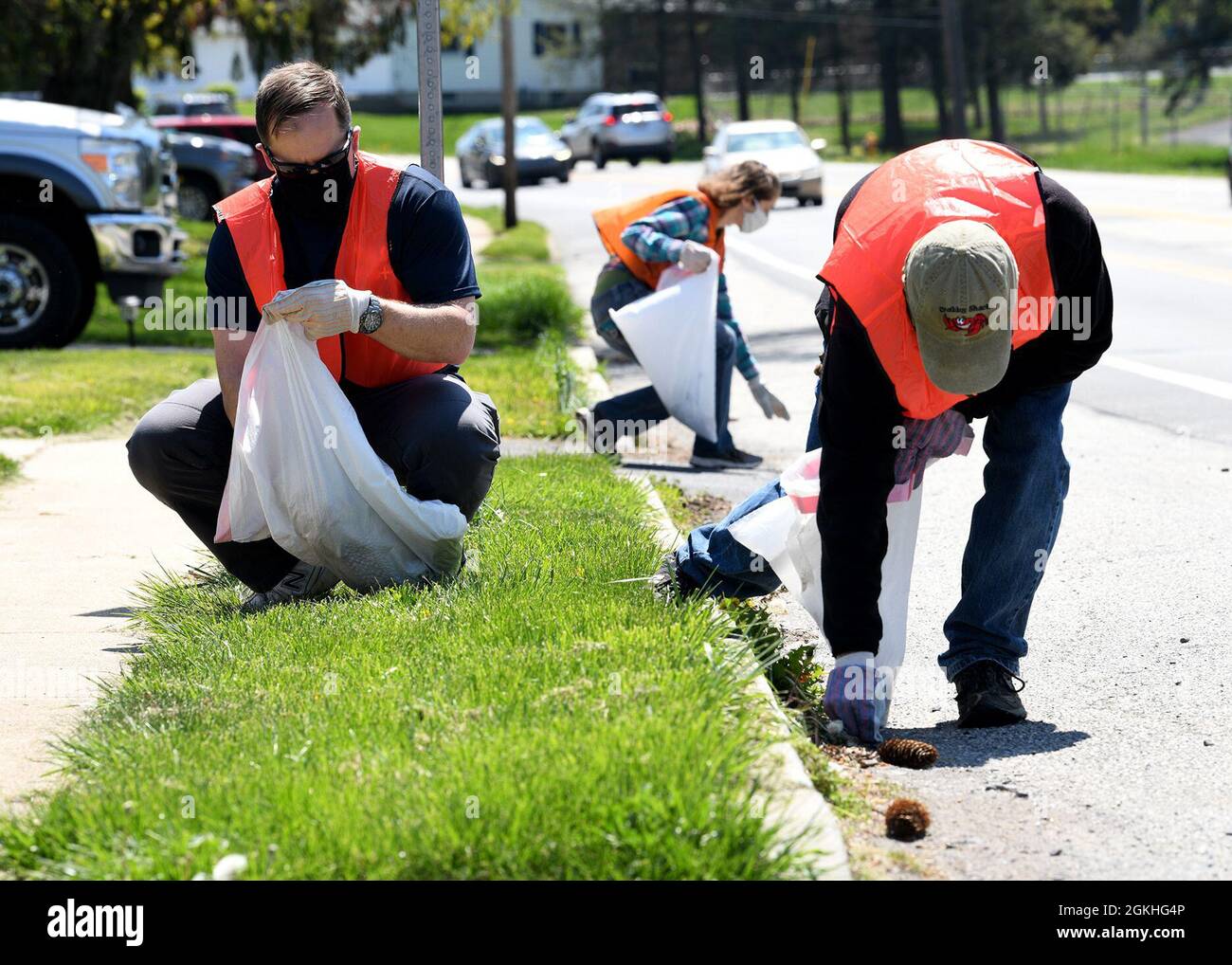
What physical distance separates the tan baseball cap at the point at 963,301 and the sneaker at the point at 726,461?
4.44m

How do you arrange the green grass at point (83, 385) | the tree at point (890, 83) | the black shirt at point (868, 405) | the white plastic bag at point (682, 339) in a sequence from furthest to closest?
the tree at point (890, 83) < the green grass at point (83, 385) < the white plastic bag at point (682, 339) < the black shirt at point (868, 405)

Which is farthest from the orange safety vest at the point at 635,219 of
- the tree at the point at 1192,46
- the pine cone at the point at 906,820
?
the tree at the point at 1192,46

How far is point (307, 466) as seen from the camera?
466cm

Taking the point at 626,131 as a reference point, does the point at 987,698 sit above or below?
below

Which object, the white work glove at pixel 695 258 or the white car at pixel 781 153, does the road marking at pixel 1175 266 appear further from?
the white car at pixel 781 153

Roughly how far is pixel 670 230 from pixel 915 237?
4.45m

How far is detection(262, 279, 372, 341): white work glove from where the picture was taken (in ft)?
14.8

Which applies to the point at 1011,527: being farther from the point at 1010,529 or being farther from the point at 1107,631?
the point at 1107,631

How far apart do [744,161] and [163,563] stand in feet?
12.0

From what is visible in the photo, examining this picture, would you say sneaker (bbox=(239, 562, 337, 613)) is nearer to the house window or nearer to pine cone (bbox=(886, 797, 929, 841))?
pine cone (bbox=(886, 797, 929, 841))

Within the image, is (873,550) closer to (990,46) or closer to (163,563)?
(163,563)

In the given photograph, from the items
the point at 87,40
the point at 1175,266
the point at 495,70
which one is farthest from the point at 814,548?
the point at 495,70

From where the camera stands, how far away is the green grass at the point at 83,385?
342 inches
